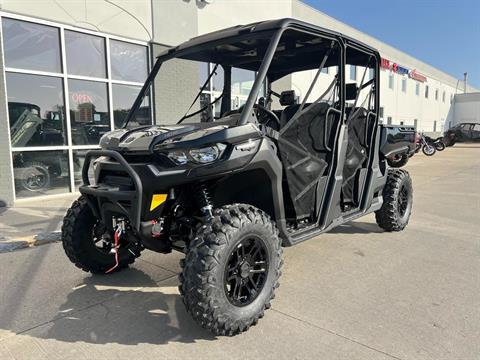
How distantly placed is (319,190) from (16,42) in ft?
23.0

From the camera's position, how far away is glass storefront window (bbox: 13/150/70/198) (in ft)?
26.5

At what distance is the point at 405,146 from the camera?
19.6 ft

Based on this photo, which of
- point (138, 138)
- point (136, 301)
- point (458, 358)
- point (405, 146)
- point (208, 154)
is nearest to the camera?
point (458, 358)

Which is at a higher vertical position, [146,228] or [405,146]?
[405,146]

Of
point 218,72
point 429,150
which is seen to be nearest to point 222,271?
point 218,72

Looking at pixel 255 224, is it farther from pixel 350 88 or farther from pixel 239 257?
pixel 350 88

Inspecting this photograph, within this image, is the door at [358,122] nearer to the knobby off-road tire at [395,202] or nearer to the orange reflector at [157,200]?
the knobby off-road tire at [395,202]

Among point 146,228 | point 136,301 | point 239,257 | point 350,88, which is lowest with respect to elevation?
point 136,301

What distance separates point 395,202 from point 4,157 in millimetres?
6995

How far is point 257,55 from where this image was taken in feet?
14.0

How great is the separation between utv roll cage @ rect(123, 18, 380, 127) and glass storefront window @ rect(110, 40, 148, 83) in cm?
565

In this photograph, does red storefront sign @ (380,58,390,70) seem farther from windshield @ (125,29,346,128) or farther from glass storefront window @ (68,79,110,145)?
windshield @ (125,29,346,128)

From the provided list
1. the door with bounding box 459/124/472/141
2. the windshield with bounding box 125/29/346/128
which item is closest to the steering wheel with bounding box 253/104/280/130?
the windshield with bounding box 125/29/346/128

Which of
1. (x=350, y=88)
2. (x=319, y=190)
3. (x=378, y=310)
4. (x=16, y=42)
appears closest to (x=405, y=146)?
(x=350, y=88)
